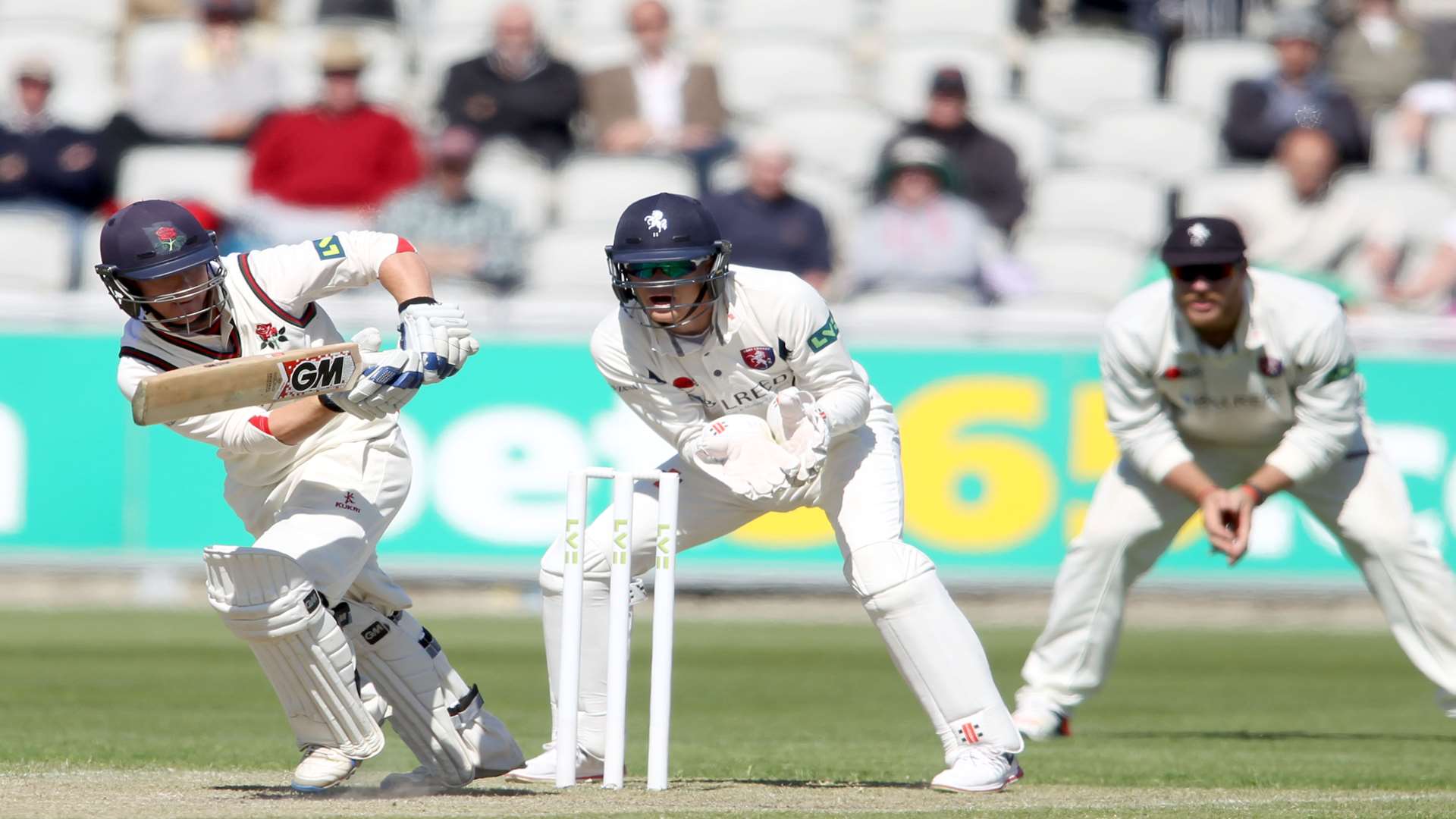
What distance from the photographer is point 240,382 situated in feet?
16.6

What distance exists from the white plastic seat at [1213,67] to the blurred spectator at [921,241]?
277 cm

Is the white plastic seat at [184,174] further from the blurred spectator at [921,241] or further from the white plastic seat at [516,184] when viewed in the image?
the blurred spectator at [921,241]

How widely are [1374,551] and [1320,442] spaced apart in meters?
0.45

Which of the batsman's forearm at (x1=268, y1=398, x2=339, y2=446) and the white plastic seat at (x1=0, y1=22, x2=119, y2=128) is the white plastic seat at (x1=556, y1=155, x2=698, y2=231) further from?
the batsman's forearm at (x1=268, y1=398, x2=339, y2=446)

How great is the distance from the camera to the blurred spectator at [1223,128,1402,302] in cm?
1234

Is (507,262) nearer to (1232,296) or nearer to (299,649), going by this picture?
(1232,296)

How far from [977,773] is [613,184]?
817 cm

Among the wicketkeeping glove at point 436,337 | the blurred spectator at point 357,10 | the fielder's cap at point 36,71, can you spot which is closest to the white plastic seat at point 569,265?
the blurred spectator at point 357,10

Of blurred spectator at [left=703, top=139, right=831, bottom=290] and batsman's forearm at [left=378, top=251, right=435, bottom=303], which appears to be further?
blurred spectator at [left=703, top=139, right=831, bottom=290]

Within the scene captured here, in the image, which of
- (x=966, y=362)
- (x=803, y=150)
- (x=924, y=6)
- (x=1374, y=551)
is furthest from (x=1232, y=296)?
(x=924, y=6)

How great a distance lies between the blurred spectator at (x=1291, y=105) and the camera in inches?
535

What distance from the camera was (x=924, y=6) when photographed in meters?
15.3

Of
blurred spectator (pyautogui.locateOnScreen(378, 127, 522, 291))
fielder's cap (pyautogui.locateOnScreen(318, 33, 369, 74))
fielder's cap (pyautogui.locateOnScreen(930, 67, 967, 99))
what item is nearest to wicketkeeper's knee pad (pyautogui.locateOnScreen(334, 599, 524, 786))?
blurred spectator (pyautogui.locateOnScreen(378, 127, 522, 291))

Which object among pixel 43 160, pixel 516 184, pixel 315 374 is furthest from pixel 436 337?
pixel 43 160
